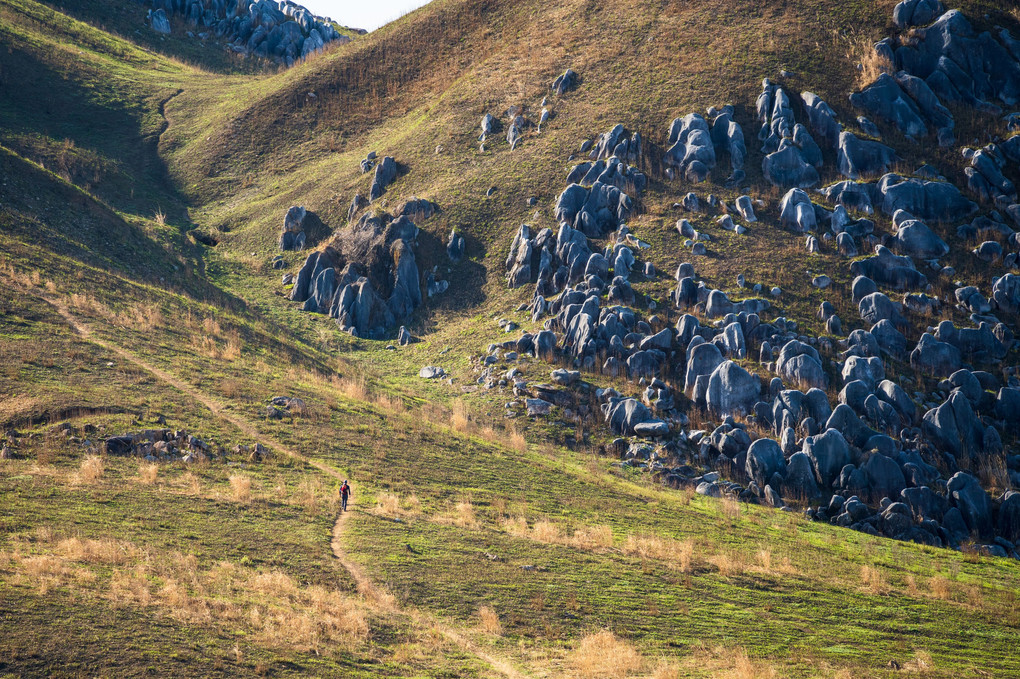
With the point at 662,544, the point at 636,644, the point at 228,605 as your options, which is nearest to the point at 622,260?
the point at 662,544

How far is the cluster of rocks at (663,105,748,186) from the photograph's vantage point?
170 feet

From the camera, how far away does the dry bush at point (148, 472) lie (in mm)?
25484

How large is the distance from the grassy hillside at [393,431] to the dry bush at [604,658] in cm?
9

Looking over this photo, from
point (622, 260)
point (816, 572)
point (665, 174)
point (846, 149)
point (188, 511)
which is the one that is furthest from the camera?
point (665, 174)

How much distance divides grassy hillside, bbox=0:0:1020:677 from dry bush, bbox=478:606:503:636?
24 cm

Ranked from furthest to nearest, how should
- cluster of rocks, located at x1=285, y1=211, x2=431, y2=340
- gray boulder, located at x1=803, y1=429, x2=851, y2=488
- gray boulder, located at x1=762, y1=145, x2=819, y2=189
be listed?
cluster of rocks, located at x1=285, y1=211, x2=431, y2=340 → gray boulder, located at x1=762, y1=145, x2=819, y2=189 → gray boulder, located at x1=803, y1=429, x2=851, y2=488

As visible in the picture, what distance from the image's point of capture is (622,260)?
46.4 m

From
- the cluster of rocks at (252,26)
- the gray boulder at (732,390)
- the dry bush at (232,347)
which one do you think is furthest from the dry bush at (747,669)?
the cluster of rocks at (252,26)

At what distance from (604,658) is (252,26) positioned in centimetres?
11692

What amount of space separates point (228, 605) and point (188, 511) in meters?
6.82

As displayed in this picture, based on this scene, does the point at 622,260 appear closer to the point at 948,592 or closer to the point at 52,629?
the point at 948,592

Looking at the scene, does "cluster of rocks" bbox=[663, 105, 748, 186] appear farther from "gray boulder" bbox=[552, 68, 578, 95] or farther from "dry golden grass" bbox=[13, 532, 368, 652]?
"dry golden grass" bbox=[13, 532, 368, 652]

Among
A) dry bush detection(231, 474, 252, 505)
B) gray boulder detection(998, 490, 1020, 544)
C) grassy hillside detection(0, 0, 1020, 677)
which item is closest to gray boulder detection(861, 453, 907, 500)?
grassy hillside detection(0, 0, 1020, 677)

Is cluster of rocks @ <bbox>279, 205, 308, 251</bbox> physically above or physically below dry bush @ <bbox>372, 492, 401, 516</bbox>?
above
